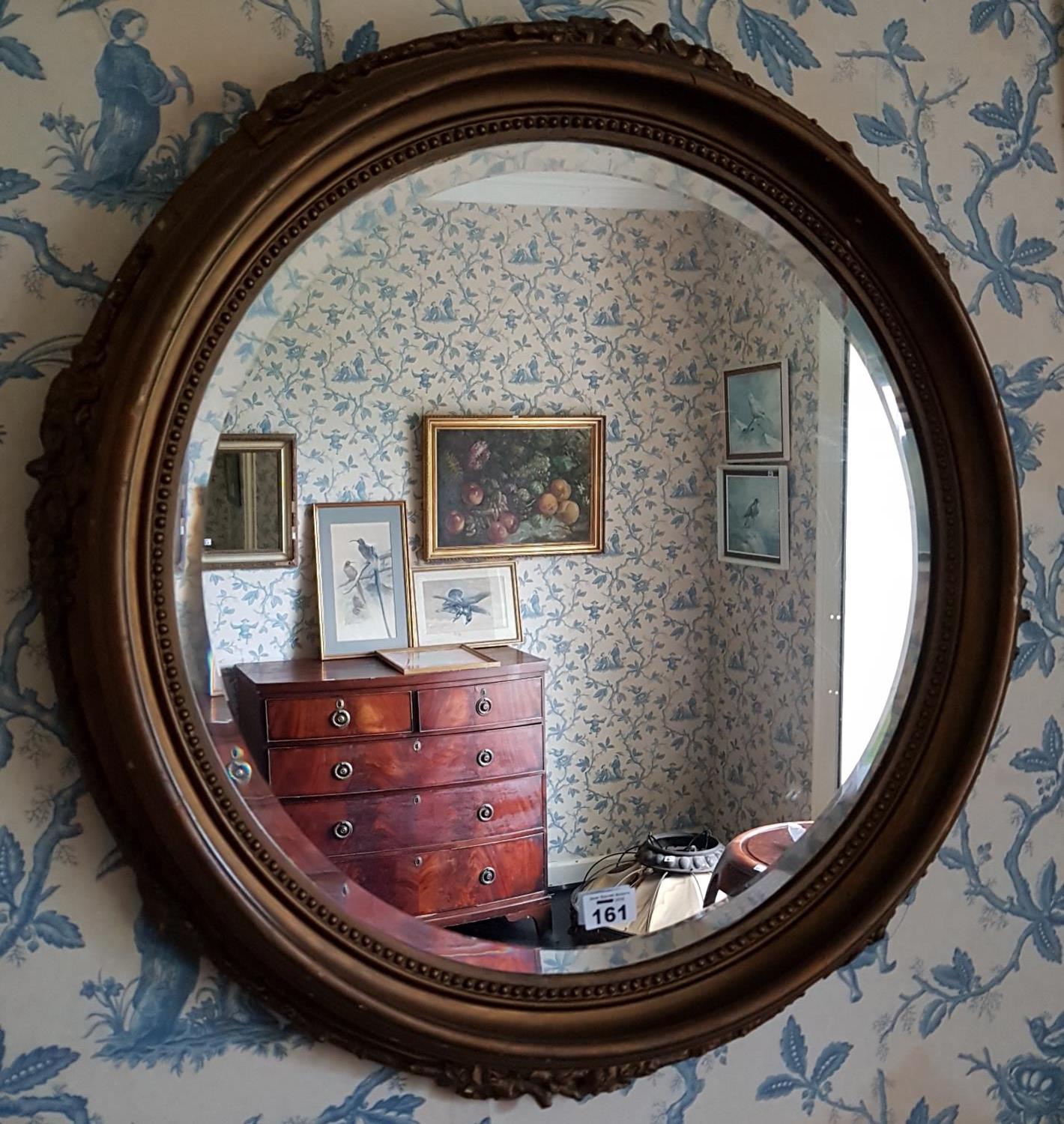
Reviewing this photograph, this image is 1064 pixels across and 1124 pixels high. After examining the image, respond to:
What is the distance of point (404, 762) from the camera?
894 millimetres

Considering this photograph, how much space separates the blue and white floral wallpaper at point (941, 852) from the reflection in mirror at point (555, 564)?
0.13 metres

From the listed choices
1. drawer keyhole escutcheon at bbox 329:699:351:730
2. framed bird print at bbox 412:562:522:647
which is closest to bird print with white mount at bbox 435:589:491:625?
framed bird print at bbox 412:562:522:647

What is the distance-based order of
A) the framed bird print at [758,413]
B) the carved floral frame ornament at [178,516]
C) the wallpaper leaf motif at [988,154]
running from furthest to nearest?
the wallpaper leaf motif at [988,154] → the framed bird print at [758,413] → the carved floral frame ornament at [178,516]

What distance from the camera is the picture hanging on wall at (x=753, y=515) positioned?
99 centimetres

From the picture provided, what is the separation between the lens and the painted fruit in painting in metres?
0.90

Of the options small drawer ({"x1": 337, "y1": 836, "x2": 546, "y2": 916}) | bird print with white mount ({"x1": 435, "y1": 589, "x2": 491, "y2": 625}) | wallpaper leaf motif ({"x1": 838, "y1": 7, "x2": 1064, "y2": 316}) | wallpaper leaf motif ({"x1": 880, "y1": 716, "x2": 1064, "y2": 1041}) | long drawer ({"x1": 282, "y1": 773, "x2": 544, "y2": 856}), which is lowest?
wallpaper leaf motif ({"x1": 880, "y1": 716, "x2": 1064, "y2": 1041})

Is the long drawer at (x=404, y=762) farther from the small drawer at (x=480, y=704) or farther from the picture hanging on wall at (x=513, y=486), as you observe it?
the picture hanging on wall at (x=513, y=486)

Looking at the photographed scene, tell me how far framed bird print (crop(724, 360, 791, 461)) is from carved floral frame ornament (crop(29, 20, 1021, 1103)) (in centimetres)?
12

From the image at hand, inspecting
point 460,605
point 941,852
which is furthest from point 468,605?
point 941,852

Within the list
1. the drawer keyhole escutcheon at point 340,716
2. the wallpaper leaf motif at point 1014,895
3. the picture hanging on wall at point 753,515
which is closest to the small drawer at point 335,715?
the drawer keyhole escutcheon at point 340,716

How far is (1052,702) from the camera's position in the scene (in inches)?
46.0

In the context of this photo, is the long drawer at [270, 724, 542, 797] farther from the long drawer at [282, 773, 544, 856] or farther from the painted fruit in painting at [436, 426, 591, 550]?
the painted fruit in painting at [436, 426, 591, 550]

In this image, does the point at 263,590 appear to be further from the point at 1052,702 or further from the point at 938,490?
the point at 1052,702

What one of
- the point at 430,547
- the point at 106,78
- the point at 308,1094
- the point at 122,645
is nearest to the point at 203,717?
the point at 122,645
